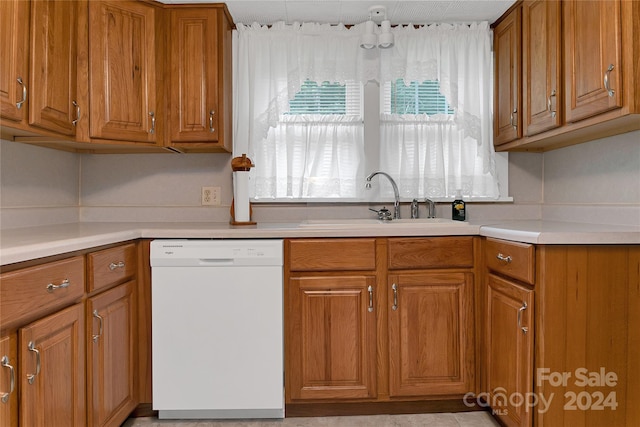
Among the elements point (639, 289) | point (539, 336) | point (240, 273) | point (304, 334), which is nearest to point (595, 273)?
point (639, 289)

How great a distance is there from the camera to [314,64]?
2.58m

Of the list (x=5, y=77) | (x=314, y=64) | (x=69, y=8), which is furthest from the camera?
(x=314, y=64)

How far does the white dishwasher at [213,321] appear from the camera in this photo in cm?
201

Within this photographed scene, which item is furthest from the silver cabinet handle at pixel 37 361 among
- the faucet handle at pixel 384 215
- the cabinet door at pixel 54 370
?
the faucet handle at pixel 384 215

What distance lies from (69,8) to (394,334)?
6.79 feet

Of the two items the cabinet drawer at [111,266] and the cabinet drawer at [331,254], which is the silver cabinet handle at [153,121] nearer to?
the cabinet drawer at [111,266]

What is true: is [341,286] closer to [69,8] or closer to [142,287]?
[142,287]

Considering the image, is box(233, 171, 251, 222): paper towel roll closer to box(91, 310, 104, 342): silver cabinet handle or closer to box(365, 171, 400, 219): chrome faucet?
box(365, 171, 400, 219): chrome faucet

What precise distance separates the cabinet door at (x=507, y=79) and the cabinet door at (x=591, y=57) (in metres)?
0.43

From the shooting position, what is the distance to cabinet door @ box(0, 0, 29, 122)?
154 centimetres

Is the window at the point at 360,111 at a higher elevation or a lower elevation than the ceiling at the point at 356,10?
lower

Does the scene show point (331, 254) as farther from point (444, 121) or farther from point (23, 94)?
point (23, 94)

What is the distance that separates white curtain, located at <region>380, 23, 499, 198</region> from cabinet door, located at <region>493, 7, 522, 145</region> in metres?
0.05

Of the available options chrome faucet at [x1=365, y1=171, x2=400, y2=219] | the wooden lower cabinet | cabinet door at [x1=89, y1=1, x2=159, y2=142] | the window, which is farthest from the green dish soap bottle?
cabinet door at [x1=89, y1=1, x2=159, y2=142]
